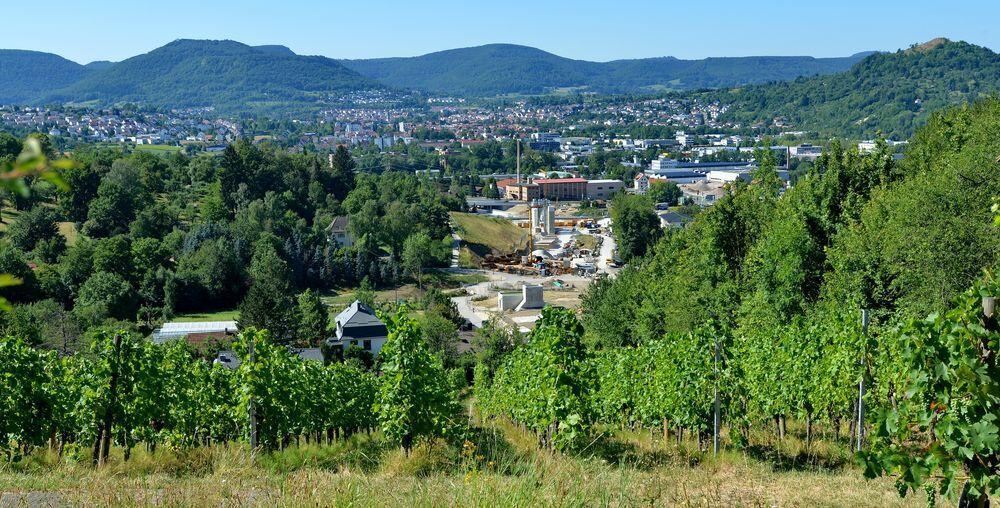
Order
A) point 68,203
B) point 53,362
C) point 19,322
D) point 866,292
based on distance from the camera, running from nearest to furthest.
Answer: point 53,362 → point 866,292 → point 19,322 → point 68,203

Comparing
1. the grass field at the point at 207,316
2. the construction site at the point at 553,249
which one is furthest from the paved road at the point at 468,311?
the grass field at the point at 207,316

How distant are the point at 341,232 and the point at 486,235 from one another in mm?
11593

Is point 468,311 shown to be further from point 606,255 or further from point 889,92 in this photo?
point 889,92

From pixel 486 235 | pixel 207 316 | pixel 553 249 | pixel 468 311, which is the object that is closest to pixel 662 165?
pixel 486 235

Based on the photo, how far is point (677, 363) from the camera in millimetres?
9820

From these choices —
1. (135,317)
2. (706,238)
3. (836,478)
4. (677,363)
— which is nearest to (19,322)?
(135,317)

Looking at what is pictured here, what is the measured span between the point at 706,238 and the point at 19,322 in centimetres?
1920

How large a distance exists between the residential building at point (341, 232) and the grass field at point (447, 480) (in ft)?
131

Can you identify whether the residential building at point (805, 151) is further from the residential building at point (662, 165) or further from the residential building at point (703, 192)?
the residential building at point (703, 192)

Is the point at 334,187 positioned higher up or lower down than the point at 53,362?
lower down

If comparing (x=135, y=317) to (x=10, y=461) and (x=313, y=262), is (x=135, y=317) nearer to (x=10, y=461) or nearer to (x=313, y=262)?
(x=313, y=262)

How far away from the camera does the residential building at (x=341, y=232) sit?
49.5 m

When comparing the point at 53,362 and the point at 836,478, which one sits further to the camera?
the point at 53,362

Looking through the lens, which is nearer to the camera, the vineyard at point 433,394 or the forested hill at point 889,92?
the vineyard at point 433,394
